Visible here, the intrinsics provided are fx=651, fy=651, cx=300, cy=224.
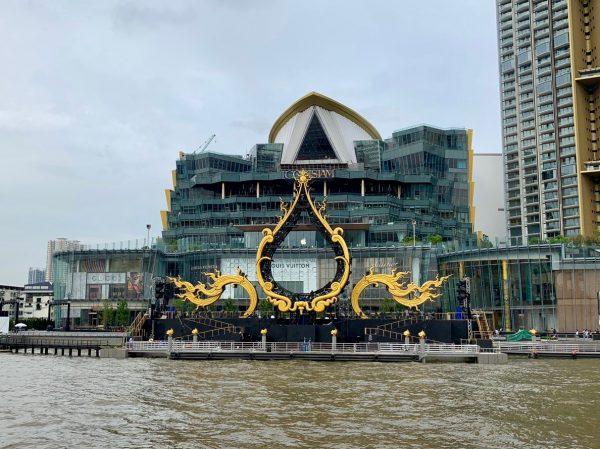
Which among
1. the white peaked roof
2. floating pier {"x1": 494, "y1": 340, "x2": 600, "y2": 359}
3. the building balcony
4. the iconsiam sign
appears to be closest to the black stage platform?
the iconsiam sign

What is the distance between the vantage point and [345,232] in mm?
131625

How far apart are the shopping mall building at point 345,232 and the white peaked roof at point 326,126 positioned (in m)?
0.36

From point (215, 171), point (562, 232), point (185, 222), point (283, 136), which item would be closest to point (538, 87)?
point (562, 232)

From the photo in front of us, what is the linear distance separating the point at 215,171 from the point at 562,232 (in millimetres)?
80574

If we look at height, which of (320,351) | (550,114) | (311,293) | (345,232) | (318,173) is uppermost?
(550,114)

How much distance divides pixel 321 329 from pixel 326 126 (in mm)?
110756

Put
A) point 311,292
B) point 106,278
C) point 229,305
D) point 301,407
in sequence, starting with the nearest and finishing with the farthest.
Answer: point 301,407, point 311,292, point 229,305, point 106,278

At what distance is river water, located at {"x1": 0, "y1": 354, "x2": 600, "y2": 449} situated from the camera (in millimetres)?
26328

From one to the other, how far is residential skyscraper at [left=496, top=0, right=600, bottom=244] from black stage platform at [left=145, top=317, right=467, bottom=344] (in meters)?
95.1

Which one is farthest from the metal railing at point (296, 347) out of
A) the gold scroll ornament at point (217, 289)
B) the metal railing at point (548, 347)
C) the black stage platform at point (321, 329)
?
→ the metal railing at point (548, 347)

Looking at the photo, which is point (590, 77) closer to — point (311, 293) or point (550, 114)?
point (550, 114)

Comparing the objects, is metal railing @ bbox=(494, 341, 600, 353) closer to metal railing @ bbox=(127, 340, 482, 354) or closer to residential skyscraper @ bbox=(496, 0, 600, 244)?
metal railing @ bbox=(127, 340, 482, 354)

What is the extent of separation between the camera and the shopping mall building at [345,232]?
333 feet

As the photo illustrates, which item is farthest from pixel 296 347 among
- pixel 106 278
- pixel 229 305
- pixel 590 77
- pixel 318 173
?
pixel 590 77
